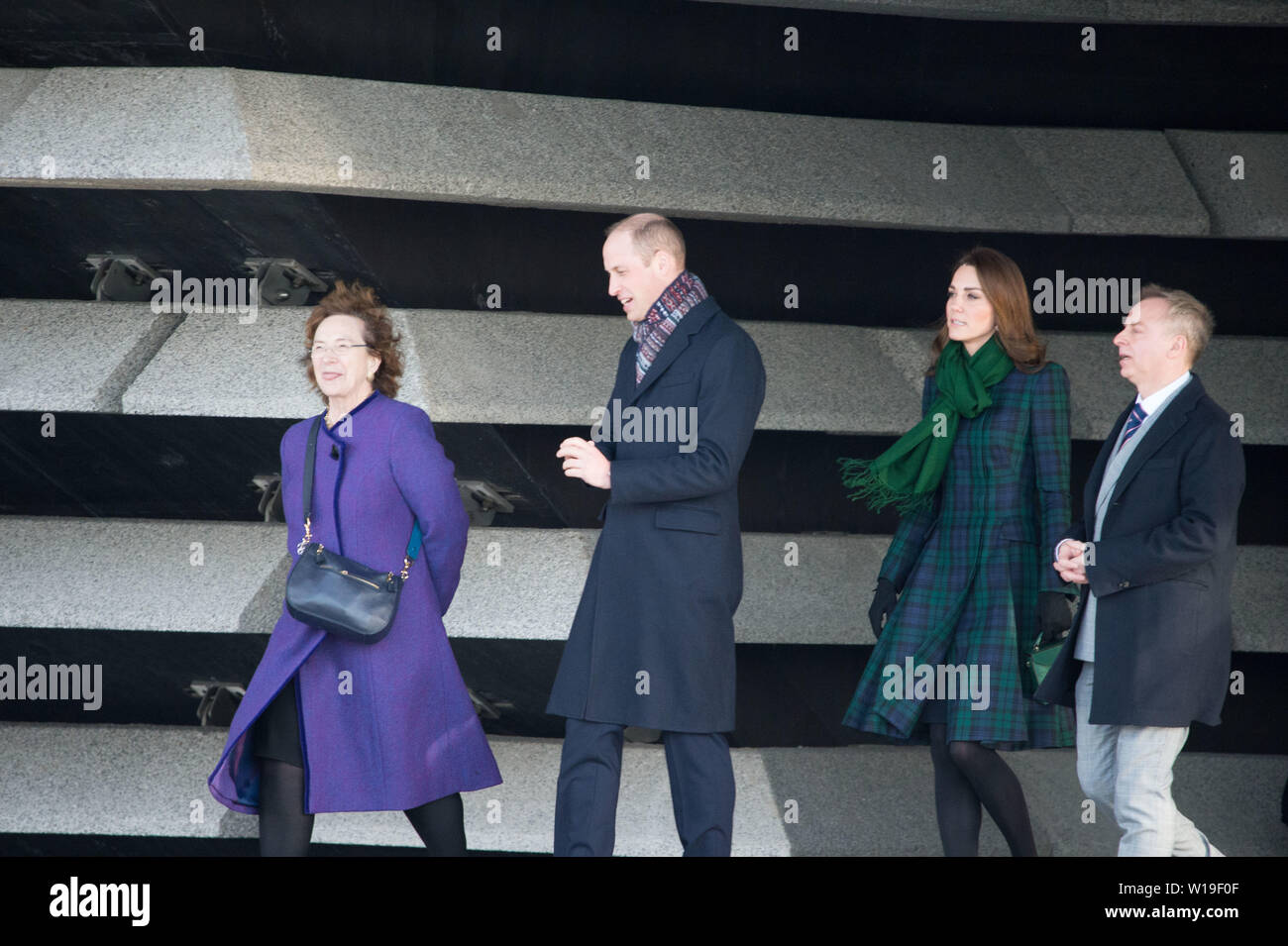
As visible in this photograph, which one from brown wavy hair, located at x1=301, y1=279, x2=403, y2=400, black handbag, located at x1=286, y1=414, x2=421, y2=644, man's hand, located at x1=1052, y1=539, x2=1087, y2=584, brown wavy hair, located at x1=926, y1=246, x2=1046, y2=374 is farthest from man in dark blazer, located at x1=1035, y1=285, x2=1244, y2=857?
brown wavy hair, located at x1=301, y1=279, x2=403, y2=400

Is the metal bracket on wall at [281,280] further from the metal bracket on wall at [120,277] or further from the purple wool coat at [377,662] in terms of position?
the purple wool coat at [377,662]

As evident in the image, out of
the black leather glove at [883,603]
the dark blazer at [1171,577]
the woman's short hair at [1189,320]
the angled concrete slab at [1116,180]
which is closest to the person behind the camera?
the dark blazer at [1171,577]

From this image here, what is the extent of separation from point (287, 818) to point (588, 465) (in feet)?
4.35

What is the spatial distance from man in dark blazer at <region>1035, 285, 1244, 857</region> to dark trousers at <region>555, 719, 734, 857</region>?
1.01m

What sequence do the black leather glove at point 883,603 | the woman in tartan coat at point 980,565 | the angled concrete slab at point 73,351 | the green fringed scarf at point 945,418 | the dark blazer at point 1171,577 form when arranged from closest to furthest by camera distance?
the dark blazer at point 1171,577, the woman in tartan coat at point 980,565, the green fringed scarf at point 945,418, the black leather glove at point 883,603, the angled concrete slab at point 73,351

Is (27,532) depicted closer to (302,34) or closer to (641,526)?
(302,34)

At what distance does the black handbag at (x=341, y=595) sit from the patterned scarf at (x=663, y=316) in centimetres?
94

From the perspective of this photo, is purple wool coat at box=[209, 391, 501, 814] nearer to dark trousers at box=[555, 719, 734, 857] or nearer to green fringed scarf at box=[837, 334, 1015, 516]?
dark trousers at box=[555, 719, 734, 857]

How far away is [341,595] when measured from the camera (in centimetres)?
396

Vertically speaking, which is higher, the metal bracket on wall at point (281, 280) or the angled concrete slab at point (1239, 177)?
the angled concrete slab at point (1239, 177)

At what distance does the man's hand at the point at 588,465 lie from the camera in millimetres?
3916

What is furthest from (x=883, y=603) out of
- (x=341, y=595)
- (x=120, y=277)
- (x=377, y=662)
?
(x=120, y=277)

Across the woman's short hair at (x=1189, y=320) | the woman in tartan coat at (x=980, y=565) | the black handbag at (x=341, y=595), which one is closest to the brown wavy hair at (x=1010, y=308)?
the woman in tartan coat at (x=980, y=565)

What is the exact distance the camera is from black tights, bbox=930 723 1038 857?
4238 millimetres
